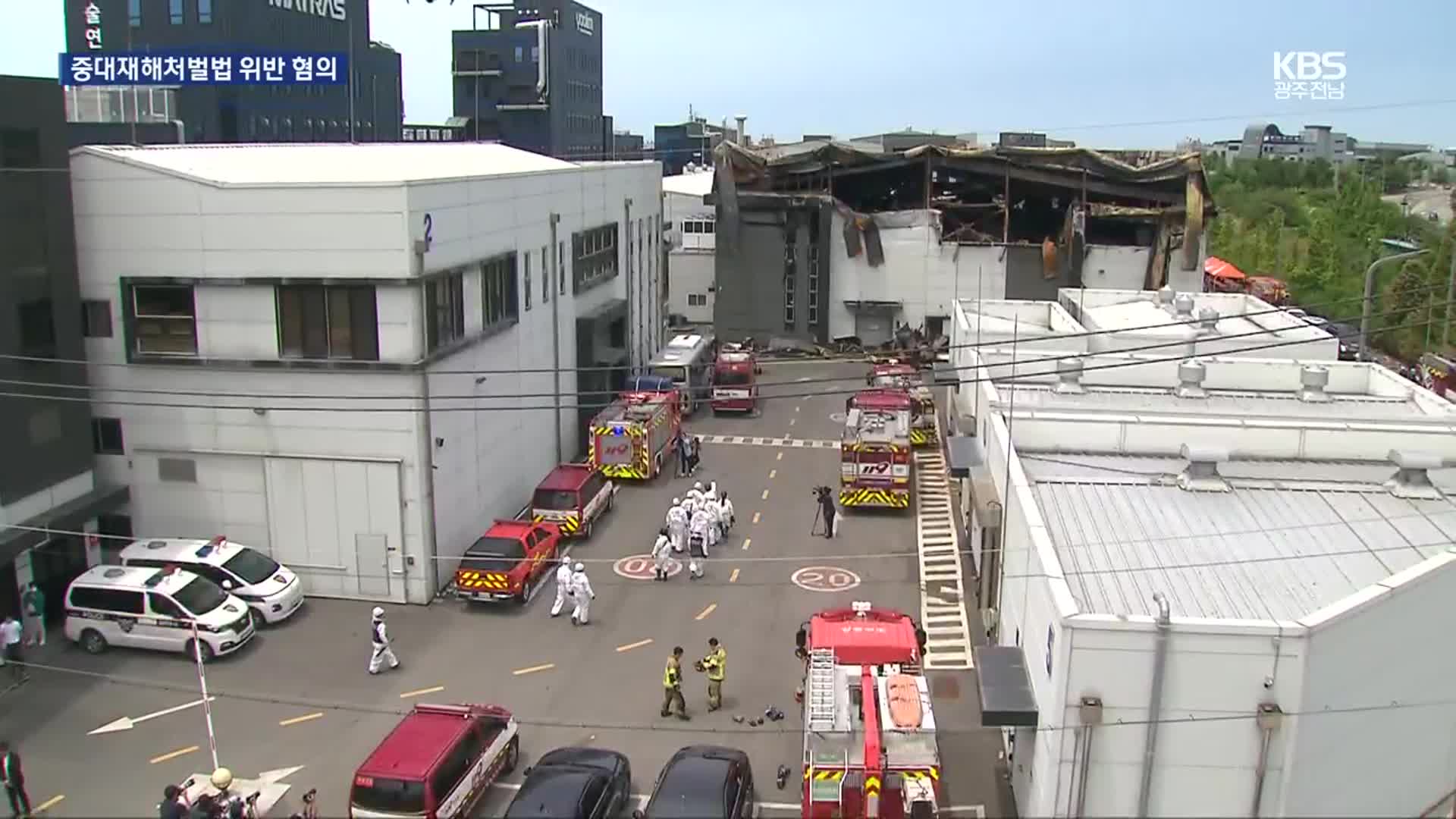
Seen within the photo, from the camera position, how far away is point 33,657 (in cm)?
1816

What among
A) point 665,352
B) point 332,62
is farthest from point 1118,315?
point 332,62

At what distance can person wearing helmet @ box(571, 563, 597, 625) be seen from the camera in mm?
19792

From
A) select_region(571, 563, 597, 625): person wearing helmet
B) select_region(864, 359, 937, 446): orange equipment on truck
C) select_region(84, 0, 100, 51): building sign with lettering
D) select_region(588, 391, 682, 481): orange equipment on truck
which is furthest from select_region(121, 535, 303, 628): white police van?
select_region(84, 0, 100, 51): building sign with lettering

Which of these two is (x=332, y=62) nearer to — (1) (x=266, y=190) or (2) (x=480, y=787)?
(1) (x=266, y=190)

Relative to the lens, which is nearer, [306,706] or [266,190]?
[306,706]

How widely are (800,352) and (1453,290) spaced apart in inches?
918

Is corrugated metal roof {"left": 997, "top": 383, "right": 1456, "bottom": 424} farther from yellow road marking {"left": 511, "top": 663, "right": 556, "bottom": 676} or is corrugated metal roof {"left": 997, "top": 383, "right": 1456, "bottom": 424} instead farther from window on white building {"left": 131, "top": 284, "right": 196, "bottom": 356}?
window on white building {"left": 131, "top": 284, "right": 196, "bottom": 356}

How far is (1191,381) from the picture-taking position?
855 inches

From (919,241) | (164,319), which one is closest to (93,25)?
(919,241)

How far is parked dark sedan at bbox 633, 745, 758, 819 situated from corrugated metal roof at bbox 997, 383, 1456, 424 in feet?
27.1

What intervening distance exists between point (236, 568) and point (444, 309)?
5.67 m

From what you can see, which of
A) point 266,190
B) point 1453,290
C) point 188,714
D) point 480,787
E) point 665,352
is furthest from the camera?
point 1453,290

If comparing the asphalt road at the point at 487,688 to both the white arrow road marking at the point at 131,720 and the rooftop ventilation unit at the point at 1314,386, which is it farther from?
the rooftop ventilation unit at the point at 1314,386

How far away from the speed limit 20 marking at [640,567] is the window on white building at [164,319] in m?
8.59
